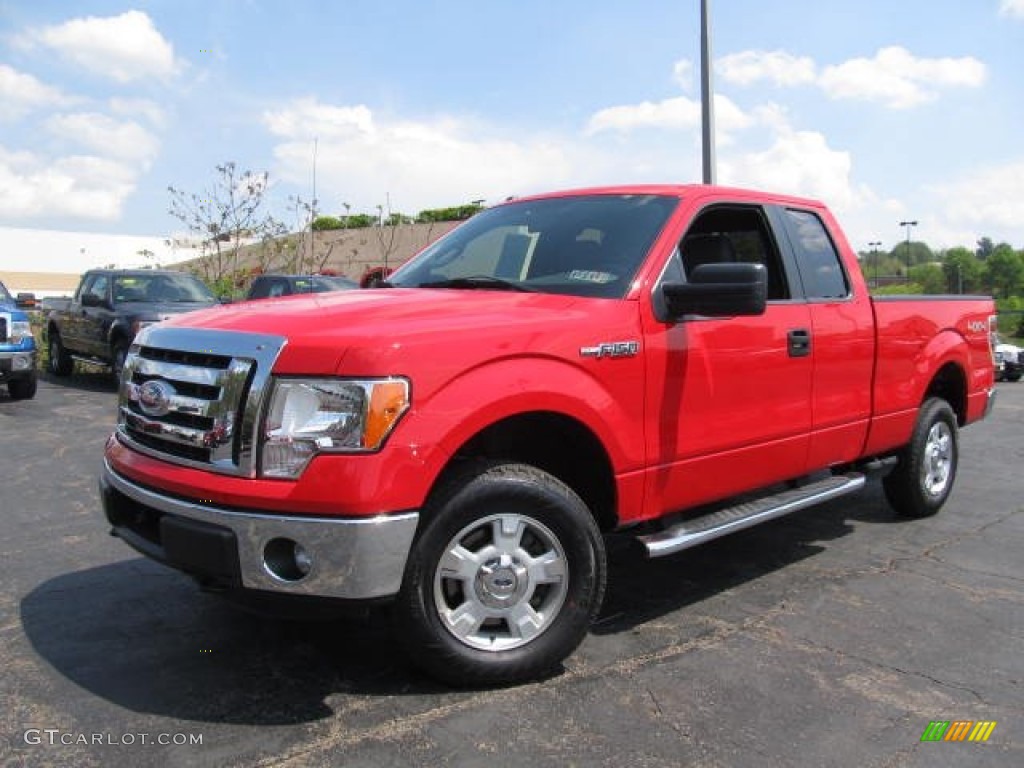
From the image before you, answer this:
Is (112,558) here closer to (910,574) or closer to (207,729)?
(207,729)

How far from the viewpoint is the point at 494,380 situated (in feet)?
9.83

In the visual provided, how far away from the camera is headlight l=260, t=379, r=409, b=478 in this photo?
2711mm

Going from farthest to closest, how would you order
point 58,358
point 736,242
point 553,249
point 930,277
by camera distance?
point 930,277
point 58,358
point 736,242
point 553,249

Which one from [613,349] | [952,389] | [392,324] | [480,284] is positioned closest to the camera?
[392,324]

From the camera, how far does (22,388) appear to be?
36.6 feet

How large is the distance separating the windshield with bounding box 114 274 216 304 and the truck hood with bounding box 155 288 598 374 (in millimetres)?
9684

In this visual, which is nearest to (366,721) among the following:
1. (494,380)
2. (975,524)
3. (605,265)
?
(494,380)

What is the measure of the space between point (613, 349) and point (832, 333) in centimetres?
175

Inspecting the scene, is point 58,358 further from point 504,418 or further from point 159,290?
point 504,418

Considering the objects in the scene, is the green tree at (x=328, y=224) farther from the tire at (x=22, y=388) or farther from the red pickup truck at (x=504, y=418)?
the red pickup truck at (x=504, y=418)

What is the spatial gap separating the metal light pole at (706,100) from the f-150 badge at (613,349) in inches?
366

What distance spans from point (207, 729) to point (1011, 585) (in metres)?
3.91

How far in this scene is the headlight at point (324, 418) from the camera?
107 inches

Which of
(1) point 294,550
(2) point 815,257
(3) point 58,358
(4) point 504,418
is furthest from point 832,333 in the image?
(3) point 58,358
